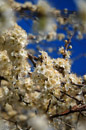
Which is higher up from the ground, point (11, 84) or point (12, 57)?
point (12, 57)

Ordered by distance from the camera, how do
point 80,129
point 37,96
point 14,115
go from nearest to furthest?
point 14,115
point 80,129
point 37,96

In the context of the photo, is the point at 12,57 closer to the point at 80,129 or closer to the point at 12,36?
the point at 12,36

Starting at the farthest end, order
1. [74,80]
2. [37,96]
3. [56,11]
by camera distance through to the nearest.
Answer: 1. [74,80]
2. [37,96]
3. [56,11]

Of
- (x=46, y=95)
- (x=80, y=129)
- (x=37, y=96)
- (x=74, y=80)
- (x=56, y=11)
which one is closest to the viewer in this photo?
(x=56, y=11)

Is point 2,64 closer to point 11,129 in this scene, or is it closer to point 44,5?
point 11,129

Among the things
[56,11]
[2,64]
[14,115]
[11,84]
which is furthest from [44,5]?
[11,84]

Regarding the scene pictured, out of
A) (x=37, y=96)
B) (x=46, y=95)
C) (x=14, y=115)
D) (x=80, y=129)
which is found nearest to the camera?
(x=14, y=115)

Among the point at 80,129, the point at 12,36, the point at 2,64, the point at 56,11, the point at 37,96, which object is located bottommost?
the point at 80,129

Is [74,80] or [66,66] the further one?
[66,66]

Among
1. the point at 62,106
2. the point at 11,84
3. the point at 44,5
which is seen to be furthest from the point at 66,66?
the point at 44,5
